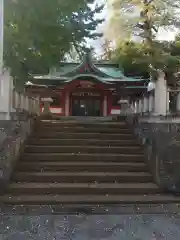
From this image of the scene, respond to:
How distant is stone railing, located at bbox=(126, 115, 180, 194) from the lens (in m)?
8.03

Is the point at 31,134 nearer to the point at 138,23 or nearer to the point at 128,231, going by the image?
the point at 128,231

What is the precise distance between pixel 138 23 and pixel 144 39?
82 cm

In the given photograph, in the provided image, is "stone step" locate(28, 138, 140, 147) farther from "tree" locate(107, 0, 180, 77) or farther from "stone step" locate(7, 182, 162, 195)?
"tree" locate(107, 0, 180, 77)

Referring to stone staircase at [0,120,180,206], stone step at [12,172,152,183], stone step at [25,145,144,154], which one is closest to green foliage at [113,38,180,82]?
stone staircase at [0,120,180,206]

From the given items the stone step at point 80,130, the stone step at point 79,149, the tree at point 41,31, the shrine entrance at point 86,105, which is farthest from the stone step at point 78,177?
the shrine entrance at point 86,105

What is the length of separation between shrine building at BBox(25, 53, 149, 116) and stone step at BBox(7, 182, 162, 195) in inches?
569

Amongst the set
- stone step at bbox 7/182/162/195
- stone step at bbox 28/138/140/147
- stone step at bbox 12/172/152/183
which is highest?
stone step at bbox 28/138/140/147

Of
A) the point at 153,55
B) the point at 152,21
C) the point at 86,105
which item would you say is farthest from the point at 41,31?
the point at 86,105

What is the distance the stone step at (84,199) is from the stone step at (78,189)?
14 cm

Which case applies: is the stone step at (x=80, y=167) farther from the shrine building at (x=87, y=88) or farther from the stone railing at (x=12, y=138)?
the shrine building at (x=87, y=88)

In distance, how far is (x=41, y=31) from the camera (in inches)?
353

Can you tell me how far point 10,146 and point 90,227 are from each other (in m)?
3.30

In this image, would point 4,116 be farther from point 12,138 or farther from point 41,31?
point 41,31

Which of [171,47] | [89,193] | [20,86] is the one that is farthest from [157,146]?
[171,47]
